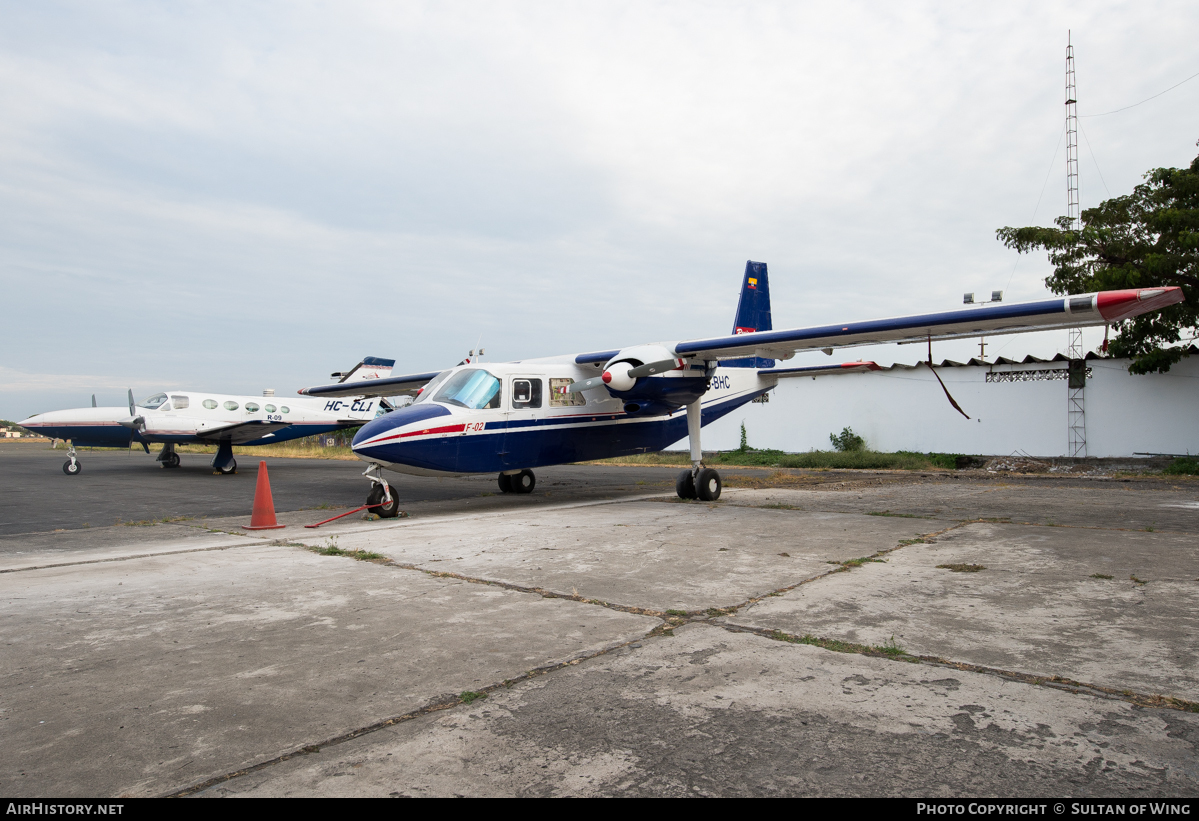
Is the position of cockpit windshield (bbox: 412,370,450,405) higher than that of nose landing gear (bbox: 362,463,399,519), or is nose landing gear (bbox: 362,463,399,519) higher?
cockpit windshield (bbox: 412,370,450,405)

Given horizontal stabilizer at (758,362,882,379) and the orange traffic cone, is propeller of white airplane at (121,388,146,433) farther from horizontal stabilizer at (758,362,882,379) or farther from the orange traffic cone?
horizontal stabilizer at (758,362,882,379)

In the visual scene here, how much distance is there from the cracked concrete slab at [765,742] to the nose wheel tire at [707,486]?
27.8 feet

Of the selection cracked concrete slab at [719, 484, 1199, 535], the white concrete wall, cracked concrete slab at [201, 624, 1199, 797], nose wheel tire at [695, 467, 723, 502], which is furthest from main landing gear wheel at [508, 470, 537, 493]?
the white concrete wall

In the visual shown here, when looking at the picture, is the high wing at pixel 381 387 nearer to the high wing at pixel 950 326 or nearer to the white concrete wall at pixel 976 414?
the high wing at pixel 950 326

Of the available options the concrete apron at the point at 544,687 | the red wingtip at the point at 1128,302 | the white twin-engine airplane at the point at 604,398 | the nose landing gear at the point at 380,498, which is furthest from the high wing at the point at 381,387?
the red wingtip at the point at 1128,302

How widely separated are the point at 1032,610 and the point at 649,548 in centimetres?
345

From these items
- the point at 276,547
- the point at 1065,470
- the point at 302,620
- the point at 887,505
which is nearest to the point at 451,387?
the point at 276,547

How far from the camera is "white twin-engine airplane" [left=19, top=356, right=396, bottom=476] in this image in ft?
69.6

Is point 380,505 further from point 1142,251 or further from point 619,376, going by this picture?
point 1142,251

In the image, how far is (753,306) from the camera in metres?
15.2

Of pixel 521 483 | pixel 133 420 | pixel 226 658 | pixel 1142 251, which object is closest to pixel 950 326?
pixel 521 483

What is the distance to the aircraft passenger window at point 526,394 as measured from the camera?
11.3 metres

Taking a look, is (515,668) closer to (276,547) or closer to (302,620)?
(302,620)

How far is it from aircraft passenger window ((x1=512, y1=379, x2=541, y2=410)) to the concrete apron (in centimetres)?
544
